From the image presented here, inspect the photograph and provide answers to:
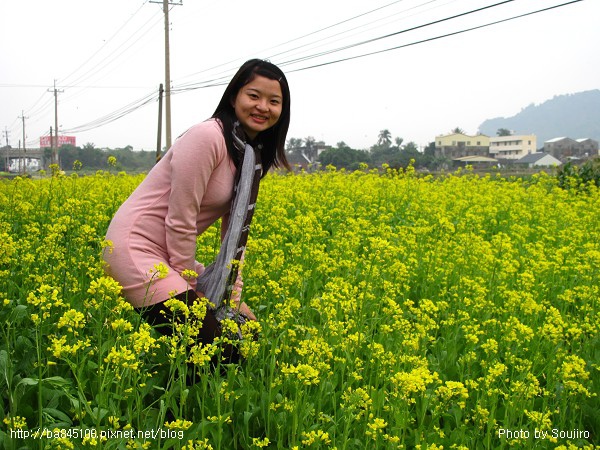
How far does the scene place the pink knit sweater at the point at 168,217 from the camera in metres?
2.75

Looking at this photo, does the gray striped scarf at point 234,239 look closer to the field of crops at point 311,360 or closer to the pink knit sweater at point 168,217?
the pink knit sweater at point 168,217

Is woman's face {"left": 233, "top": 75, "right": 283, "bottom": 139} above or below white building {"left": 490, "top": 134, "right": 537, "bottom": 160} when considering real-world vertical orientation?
below

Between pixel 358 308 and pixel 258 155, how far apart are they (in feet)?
3.26

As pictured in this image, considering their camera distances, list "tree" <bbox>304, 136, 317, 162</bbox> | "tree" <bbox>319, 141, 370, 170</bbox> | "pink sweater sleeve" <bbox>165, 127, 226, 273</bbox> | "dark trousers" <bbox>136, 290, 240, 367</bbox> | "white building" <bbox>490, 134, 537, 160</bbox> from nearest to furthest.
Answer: "dark trousers" <bbox>136, 290, 240, 367</bbox> < "pink sweater sleeve" <bbox>165, 127, 226, 273</bbox> < "tree" <bbox>319, 141, 370, 170</bbox> < "tree" <bbox>304, 136, 317, 162</bbox> < "white building" <bbox>490, 134, 537, 160</bbox>

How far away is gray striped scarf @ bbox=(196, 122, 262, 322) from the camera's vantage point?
9.43 feet

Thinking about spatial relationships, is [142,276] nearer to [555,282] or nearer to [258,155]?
[258,155]

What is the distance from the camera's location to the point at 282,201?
23.1ft

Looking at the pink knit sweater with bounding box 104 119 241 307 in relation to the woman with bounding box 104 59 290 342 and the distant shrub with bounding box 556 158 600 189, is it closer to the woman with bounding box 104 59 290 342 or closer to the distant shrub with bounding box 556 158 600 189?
the woman with bounding box 104 59 290 342

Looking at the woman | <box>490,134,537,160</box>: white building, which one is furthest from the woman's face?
<box>490,134,537,160</box>: white building

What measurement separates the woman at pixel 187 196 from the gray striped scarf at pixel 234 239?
0.05 meters

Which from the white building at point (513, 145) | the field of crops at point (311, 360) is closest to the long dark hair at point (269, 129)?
the field of crops at point (311, 360)

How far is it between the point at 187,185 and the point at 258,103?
1.98ft

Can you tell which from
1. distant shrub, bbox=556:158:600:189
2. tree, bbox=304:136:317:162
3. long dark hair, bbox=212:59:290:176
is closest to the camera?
long dark hair, bbox=212:59:290:176

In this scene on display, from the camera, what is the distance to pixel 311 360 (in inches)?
93.7
